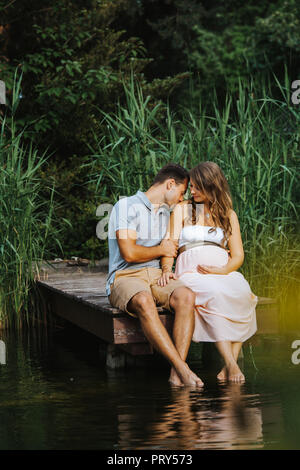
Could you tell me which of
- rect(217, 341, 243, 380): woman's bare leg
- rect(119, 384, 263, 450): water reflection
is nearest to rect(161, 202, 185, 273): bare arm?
rect(217, 341, 243, 380): woman's bare leg

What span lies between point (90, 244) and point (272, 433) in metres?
6.44

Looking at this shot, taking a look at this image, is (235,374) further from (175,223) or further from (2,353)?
(2,353)

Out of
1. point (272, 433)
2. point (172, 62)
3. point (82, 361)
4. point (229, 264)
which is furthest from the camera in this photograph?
point (172, 62)

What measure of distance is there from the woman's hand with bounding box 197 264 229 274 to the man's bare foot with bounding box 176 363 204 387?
66cm

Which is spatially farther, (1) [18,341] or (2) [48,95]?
(2) [48,95]

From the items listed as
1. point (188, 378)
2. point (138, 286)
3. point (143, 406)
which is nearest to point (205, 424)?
point (143, 406)

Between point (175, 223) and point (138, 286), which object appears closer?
point (138, 286)

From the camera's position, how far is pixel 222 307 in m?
4.61

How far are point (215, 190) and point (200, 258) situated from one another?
0.44 meters

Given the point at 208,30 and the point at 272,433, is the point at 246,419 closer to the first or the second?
the point at 272,433

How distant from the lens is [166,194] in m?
4.93

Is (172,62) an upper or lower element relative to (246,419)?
upper
